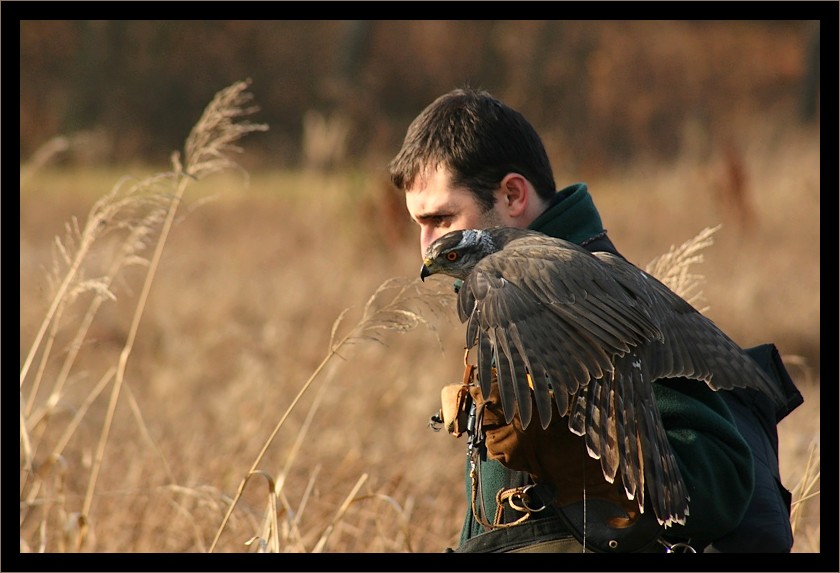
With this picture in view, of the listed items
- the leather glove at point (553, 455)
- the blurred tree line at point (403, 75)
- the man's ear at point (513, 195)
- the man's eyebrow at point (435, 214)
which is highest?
the blurred tree line at point (403, 75)

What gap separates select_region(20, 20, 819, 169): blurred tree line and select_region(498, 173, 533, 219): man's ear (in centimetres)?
1554

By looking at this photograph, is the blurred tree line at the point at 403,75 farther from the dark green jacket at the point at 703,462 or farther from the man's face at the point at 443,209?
the dark green jacket at the point at 703,462

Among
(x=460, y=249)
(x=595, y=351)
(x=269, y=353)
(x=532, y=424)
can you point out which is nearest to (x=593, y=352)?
(x=595, y=351)

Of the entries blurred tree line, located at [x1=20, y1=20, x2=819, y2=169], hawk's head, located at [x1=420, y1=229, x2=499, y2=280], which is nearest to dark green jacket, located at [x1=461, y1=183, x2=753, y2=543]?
hawk's head, located at [x1=420, y1=229, x2=499, y2=280]

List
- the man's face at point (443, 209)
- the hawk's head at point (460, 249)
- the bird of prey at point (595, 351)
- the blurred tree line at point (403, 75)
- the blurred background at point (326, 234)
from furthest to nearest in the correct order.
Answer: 1. the blurred tree line at point (403, 75)
2. the blurred background at point (326, 234)
3. the man's face at point (443, 209)
4. the hawk's head at point (460, 249)
5. the bird of prey at point (595, 351)

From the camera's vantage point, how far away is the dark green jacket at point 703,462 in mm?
2332

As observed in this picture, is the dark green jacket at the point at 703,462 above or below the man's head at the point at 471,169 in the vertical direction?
below

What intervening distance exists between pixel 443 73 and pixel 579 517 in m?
19.7

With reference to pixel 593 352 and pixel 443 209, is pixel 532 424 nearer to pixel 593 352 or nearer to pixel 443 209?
pixel 593 352

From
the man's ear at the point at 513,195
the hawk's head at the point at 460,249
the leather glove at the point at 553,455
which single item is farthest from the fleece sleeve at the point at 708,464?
the man's ear at the point at 513,195

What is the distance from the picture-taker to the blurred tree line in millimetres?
19422

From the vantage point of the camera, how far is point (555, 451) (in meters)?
2.38

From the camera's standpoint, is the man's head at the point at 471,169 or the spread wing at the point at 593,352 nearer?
the spread wing at the point at 593,352

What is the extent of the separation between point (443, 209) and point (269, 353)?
478cm
